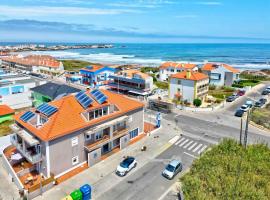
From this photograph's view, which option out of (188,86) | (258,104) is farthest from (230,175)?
(258,104)

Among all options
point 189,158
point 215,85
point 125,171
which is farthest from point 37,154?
point 215,85

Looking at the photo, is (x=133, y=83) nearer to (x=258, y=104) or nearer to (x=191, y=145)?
(x=191, y=145)

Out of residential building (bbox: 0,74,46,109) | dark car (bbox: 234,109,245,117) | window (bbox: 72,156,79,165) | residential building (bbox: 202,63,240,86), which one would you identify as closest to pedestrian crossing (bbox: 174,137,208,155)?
window (bbox: 72,156,79,165)

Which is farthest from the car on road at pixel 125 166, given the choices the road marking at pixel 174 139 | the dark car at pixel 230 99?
the dark car at pixel 230 99

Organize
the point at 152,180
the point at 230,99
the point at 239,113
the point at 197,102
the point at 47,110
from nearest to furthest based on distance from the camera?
1. the point at 152,180
2. the point at 47,110
3. the point at 239,113
4. the point at 197,102
5. the point at 230,99

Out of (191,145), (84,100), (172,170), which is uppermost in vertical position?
(84,100)

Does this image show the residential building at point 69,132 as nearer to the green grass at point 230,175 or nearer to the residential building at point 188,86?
the green grass at point 230,175
